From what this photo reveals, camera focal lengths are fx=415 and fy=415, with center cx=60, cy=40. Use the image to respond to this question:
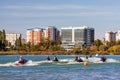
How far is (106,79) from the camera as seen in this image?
42469 millimetres

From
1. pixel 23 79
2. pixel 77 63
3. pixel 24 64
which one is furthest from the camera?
pixel 77 63

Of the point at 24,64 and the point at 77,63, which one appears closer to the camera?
the point at 24,64

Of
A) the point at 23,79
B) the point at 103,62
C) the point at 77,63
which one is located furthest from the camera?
the point at 103,62

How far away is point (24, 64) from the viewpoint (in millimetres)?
69250

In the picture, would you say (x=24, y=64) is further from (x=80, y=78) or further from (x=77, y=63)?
(x=80, y=78)

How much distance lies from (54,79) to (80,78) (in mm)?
2986

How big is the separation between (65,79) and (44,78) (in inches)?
98.3

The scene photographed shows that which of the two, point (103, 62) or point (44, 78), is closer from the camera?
point (44, 78)

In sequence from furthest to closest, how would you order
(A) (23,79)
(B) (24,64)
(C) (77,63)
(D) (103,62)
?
1. (D) (103,62)
2. (C) (77,63)
3. (B) (24,64)
4. (A) (23,79)

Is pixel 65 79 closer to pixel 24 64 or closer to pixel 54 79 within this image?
pixel 54 79

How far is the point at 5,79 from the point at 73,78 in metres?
7.18

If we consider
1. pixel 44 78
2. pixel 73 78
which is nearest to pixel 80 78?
pixel 73 78

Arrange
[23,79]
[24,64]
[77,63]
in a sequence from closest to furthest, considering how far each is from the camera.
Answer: [23,79], [24,64], [77,63]

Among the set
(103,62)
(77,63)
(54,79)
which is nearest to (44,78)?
(54,79)
